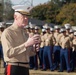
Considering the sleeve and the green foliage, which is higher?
the sleeve

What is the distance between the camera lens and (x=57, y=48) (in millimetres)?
13992

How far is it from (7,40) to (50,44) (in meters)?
9.36

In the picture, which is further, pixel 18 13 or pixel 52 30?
pixel 52 30

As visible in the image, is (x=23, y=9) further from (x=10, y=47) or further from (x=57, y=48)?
(x=57, y=48)

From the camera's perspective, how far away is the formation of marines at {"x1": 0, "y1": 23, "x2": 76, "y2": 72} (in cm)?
1346

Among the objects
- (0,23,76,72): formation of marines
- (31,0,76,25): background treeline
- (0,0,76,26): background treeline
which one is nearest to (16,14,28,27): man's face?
(0,23,76,72): formation of marines

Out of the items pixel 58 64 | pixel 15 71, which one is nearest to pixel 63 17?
pixel 58 64

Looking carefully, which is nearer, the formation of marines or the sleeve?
the sleeve

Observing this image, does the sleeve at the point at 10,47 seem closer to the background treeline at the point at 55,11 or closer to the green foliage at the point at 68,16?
the green foliage at the point at 68,16

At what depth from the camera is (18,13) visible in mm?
4691

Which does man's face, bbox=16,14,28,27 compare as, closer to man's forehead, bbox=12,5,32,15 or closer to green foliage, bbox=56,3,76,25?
man's forehead, bbox=12,5,32,15

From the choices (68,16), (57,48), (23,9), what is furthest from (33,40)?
(68,16)

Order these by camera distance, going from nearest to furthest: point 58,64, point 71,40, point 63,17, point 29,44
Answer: point 29,44 < point 71,40 < point 58,64 < point 63,17

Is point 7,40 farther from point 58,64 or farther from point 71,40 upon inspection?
point 58,64
